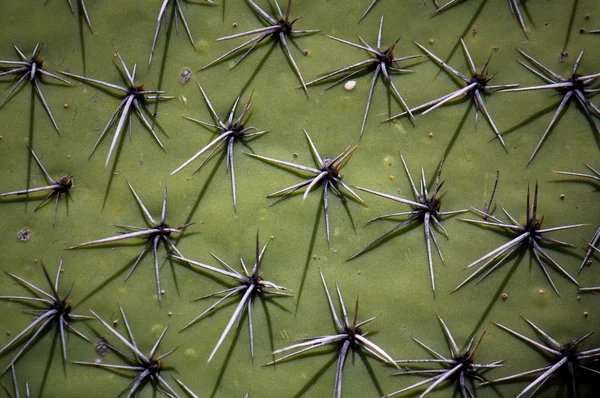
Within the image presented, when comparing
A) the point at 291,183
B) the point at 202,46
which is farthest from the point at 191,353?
the point at 202,46

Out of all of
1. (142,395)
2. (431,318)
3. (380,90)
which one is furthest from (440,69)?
(142,395)

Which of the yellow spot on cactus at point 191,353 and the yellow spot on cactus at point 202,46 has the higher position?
the yellow spot on cactus at point 202,46

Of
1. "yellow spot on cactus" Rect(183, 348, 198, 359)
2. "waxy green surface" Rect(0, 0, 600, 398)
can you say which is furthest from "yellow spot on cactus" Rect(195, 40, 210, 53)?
Answer: "yellow spot on cactus" Rect(183, 348, 198, 359)

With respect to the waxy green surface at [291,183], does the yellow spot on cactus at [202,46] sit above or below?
above

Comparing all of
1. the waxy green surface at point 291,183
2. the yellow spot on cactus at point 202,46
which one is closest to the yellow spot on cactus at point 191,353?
the waxy green surface at point 291,183

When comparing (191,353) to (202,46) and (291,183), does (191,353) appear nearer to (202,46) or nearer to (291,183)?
(291,183)

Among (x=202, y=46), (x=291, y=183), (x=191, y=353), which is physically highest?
(x=202, y=46)

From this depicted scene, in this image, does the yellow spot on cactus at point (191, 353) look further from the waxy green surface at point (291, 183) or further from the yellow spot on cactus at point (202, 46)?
the yellow spot on cactus at point (202, 46)

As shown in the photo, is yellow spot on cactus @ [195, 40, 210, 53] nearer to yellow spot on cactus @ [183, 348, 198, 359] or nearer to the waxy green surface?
the waxy green surface

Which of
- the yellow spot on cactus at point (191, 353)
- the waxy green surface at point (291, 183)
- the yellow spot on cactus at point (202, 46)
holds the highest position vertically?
the yellow spot on cactus at point (202, 46)

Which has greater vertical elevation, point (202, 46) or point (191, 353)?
point (202, 46)

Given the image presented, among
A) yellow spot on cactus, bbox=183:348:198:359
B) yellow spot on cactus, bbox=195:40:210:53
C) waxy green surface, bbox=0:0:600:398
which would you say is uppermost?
yellow spot on cactus, bbox=195:40:210:53
